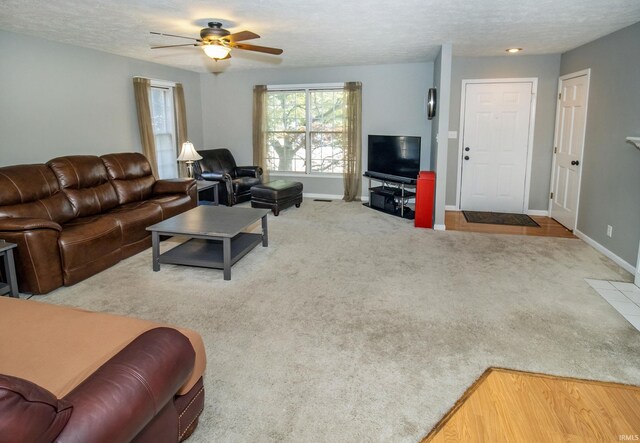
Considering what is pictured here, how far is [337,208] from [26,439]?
6001mm

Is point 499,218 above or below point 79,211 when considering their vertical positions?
below

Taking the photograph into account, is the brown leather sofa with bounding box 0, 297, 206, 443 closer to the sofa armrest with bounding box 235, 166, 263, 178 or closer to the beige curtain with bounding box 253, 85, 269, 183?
the sofa armrest with bounding box 235, 166, 263, 178

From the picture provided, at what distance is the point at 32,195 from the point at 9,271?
109 centimetres

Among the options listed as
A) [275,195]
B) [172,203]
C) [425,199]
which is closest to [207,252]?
[172,203]

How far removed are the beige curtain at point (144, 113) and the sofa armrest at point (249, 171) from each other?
5.01ft

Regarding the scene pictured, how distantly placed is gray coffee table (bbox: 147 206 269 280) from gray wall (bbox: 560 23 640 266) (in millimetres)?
3646

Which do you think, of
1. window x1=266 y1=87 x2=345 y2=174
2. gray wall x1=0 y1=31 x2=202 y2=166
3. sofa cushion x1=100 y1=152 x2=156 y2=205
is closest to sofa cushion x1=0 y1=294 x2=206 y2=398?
sofa cushion x1=100 y1=152 x2=156 y2=205

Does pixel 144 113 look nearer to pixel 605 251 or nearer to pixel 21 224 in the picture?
pixel 21 224

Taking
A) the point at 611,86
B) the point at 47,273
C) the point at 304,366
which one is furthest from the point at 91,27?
the point at 611,86

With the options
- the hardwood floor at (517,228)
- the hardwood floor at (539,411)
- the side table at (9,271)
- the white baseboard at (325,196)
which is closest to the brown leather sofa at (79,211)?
the side table at (9,271)

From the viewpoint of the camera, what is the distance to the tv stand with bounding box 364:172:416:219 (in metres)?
6.38

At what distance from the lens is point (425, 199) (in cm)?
560

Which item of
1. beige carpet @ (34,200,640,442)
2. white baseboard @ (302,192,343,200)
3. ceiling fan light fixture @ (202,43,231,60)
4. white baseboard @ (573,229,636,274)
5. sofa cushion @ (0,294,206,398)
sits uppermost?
ceiling fan light fixture @ (202,43,231,60)

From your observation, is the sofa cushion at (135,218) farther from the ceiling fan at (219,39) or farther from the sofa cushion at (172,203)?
the ceiling fan at (219,39)
